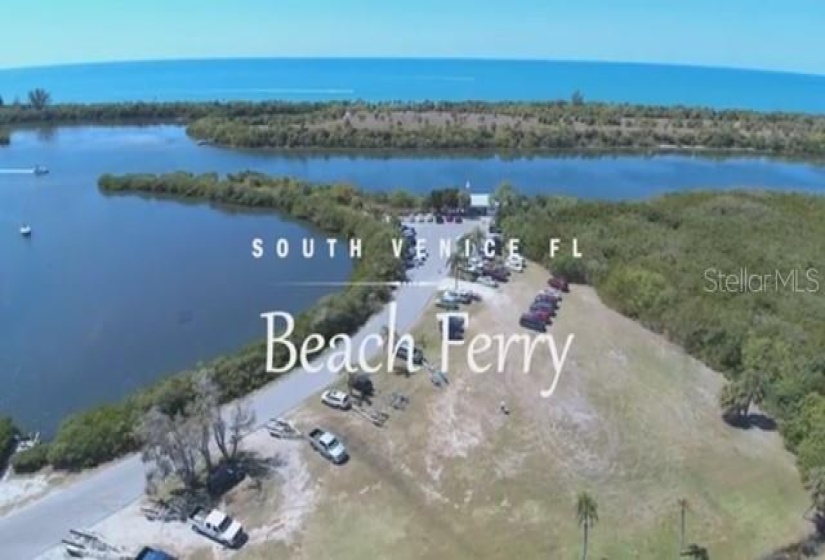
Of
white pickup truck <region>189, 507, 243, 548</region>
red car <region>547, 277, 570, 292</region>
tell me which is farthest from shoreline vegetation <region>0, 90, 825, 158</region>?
white pickup truck <region>189, 507, 243, 548</region>

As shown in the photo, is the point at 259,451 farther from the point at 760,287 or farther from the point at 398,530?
the point at 760,287

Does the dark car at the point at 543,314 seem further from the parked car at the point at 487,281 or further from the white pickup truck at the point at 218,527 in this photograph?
the white pickup truck at the point at 218,527

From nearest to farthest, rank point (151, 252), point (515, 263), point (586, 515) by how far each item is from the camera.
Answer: point (586, 515) → point (515, 263) → point (151, 252)

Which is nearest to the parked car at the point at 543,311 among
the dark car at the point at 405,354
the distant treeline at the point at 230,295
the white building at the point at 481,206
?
the dark car at the point at 405,354

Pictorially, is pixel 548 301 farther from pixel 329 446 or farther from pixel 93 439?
pixel 93 439

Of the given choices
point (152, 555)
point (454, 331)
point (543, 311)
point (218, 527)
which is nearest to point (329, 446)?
point (218, 527)

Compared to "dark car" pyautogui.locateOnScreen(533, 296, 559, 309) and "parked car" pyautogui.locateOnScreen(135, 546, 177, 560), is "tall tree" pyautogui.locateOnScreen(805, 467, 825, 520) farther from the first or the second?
"parked car" pyautogui.locateOnScreen(135, 546, 177, 560)
